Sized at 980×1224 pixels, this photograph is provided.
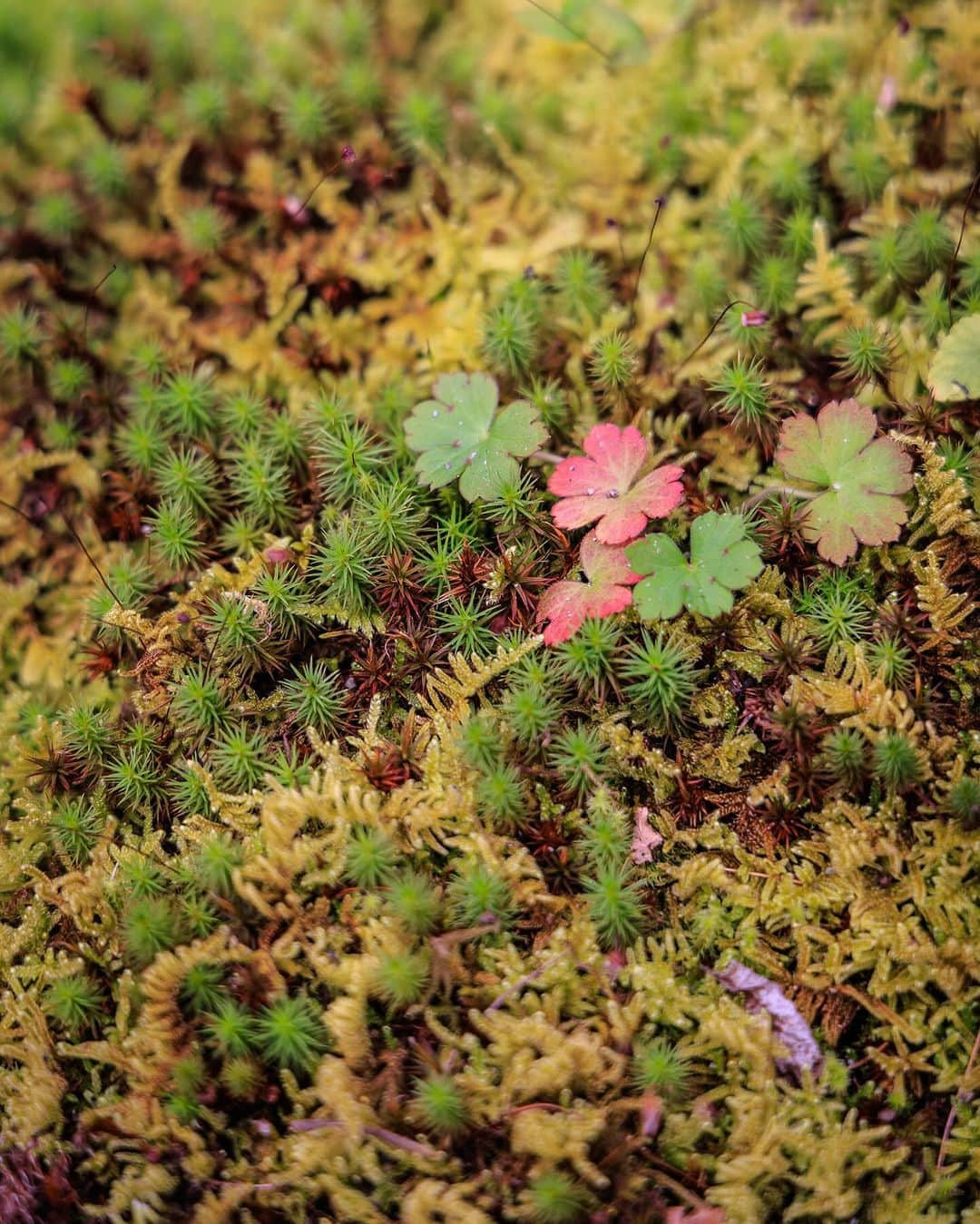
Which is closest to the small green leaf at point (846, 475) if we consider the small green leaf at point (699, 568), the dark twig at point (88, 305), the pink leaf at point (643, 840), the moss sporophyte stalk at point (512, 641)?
the moss sporophyte stalk at point (512, 641)

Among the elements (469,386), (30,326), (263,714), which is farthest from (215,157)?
(263,714)

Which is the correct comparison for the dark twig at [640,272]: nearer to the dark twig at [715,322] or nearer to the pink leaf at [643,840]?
the dark twig at [715,322]

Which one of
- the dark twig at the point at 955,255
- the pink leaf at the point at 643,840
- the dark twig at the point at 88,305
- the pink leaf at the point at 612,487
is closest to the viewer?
the pink leaf at the point at 643,840

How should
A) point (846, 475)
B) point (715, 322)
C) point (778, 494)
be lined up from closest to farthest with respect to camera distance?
point (846, 475) → point (778, 494) → point (715, 322)

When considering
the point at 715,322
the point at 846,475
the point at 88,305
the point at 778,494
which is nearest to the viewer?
the point at 846,475

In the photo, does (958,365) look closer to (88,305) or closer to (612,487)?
(612,487)

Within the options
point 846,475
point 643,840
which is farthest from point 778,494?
point 643,840
